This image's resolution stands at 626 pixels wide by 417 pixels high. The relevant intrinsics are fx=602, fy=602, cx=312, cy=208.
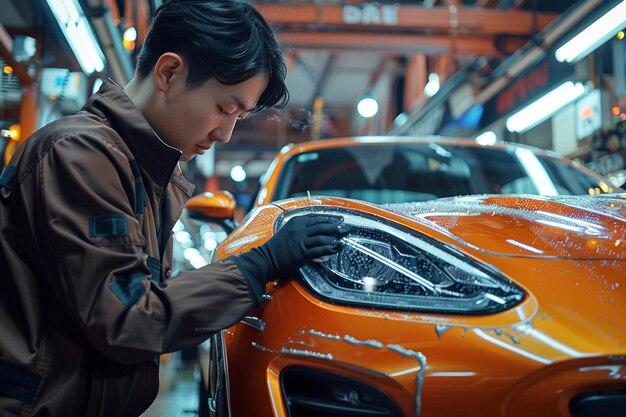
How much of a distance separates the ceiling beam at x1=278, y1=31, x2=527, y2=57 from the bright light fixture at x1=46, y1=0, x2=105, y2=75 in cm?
308

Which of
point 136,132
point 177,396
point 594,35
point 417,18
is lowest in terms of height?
point 177,396

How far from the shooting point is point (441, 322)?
3.46ft

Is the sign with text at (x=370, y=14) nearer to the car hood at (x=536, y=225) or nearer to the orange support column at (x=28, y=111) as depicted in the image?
the orange support column at (x=28, y=111)

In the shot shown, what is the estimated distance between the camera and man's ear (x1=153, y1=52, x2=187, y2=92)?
48.3 inches

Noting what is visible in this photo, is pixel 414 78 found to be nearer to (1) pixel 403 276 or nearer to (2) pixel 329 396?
(1) pixel 403 276

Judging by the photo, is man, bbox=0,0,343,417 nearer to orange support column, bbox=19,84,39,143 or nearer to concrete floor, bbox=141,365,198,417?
concrete floor, bbox=141,365,198,417

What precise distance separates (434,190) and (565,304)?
149cm

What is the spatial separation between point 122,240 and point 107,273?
0.07m

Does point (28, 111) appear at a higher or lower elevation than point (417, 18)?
lower

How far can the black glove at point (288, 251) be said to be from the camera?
1.17 meters

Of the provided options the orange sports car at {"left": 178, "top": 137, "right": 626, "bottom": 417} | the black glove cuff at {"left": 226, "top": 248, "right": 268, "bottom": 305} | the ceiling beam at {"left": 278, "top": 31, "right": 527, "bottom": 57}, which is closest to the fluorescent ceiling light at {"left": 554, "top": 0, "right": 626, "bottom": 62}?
the ceiling beam at {"left": 278, "top": 31, "right": 527, "bottom": 57}

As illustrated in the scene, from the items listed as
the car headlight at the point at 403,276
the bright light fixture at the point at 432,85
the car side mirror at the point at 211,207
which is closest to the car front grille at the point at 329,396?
the car headlight at the point at 403,276

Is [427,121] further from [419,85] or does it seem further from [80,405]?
[80,405]

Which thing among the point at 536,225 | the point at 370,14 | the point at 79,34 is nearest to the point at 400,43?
the point at 370,14
